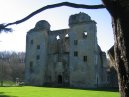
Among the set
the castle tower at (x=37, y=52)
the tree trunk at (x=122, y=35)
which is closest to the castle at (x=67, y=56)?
the castle tower at (x=37, y=52)

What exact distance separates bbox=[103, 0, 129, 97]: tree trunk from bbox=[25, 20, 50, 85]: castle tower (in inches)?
1600

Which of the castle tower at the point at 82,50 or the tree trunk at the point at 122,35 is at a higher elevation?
the castle tower at the point at 82,50

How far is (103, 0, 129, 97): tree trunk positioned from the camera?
2209 millimetres

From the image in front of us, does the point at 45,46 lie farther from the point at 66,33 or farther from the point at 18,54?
the point at 18,54

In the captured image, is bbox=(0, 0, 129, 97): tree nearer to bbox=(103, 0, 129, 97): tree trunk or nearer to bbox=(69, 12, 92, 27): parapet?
bbox=(103, 0, 129, 97): tree trunk

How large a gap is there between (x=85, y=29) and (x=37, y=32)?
30.2 feet

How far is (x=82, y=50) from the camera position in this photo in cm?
3922

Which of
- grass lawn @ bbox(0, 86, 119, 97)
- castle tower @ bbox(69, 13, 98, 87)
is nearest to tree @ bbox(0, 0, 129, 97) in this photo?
grass lawn @ bbox(0, 86, 119, 97)

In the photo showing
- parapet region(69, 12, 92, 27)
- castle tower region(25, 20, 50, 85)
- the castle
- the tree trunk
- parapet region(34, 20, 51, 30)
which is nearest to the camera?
the tree trunk

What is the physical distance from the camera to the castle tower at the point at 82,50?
3796 centimetres

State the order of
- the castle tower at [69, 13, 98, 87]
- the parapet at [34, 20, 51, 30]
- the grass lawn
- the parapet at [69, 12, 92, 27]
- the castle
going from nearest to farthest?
the grass lawn < the castle tower at [69, 13, 98, 87] < the castle < the parapet at [69, 12, 92, 27] < the parapet at [34, 20, 51, 30]

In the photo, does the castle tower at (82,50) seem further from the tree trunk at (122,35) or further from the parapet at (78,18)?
the tree trunk at (122,35)

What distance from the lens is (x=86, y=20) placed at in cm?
3909

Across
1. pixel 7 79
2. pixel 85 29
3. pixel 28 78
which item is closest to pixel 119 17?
pixel 85 29
